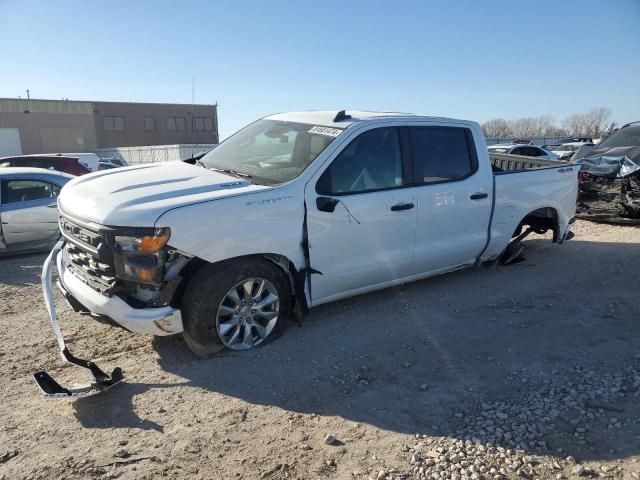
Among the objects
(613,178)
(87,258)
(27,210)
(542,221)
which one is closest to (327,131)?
(87,258)

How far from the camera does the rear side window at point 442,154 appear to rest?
5.03 metres

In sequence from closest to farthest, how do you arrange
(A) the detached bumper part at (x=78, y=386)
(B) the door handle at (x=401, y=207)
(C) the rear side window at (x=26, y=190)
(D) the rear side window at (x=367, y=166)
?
1. (A) the detached bumper part at (x=78, y=386)
2. (D) the rear side window at (x=367, y=166)
3. (B) the door handle at (x=401, y=207)
4. (C) the rear side window at (x=26, y=190)

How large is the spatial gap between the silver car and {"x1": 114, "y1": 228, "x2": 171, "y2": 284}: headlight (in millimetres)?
4839

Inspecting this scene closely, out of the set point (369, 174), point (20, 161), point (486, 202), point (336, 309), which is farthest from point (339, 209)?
point (20, 161)

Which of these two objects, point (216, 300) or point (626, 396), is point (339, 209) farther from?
point (626, 396)

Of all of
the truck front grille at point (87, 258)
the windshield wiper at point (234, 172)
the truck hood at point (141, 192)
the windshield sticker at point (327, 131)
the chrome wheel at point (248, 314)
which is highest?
the windshield sticker at point (327, 131)

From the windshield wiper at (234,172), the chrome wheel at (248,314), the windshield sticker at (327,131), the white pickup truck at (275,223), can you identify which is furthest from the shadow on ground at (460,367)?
the windshield sticker at (327,131)

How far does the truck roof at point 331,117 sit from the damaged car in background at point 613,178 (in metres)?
5.45

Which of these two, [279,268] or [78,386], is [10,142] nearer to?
[279,268]

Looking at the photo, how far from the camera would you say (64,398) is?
337cm

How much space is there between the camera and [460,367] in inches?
153

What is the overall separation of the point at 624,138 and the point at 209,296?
9455 mm

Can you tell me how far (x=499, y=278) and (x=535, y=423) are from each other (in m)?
3.20

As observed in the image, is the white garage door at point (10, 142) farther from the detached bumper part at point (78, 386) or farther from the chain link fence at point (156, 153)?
the detached bumper part at point (78, 386)
